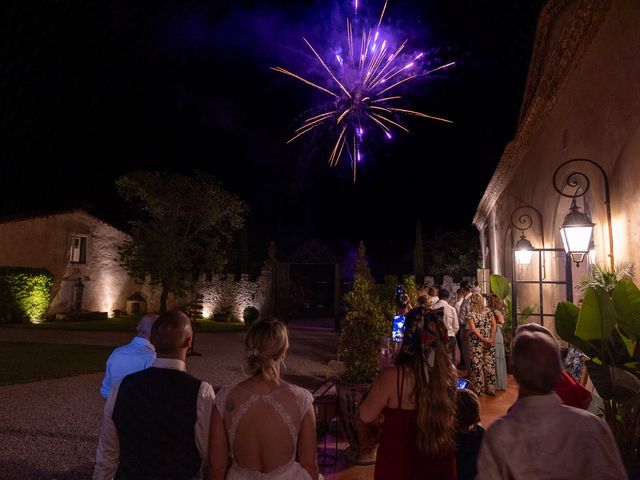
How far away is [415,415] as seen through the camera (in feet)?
8.15

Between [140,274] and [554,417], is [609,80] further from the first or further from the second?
[140,274]

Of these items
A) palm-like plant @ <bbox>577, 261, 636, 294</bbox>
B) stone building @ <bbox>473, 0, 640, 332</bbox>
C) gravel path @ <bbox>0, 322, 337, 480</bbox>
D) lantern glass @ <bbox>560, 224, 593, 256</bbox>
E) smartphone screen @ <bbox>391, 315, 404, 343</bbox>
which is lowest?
gravel path @ <bbox>0, 322, 337, 480</bbox>

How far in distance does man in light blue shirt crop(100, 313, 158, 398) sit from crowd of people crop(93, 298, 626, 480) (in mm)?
1207

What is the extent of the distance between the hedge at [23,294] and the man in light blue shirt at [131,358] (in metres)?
20.5

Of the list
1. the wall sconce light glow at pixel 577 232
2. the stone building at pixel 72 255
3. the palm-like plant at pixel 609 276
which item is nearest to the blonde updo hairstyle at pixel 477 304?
the wall sconce light glow at pixel 577 232

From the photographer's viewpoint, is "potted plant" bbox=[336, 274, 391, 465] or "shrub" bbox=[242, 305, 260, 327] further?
"shrub" bbox=[242, 305, 260, 327]

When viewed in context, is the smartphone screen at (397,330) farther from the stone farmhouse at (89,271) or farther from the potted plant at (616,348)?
the stone farmhouse at (89,271)

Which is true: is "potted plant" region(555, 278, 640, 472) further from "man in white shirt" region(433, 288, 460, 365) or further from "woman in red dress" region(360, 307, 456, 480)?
"man in white shirt" region(433, 288, 460, 365)

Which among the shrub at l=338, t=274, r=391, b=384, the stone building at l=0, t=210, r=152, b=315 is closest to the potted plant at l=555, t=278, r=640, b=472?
the shrub at l=338, t=274, r=391, b=384

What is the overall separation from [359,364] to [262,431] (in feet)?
9.91

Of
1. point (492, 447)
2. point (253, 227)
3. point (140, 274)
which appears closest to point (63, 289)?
point (140, 274)

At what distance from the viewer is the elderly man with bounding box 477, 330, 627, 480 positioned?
174 centimetres

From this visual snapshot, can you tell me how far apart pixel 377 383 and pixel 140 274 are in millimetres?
20716

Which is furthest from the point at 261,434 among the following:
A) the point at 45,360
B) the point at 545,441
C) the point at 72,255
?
the point at 72,255
